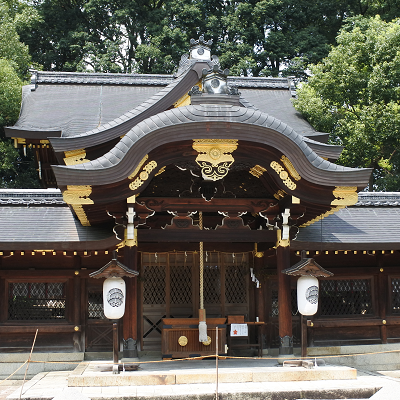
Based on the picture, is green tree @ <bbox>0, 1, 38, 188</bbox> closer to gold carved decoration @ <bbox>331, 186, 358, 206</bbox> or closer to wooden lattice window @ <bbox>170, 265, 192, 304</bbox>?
wooden lattice window @ <bbox>170, 265, 192, 304</bbox>

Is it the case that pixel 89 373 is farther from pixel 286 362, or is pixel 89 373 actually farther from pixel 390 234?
pixel 390 234

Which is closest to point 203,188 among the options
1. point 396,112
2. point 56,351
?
point 56,351

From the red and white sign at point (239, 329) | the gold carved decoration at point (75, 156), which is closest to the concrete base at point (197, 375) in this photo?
the red and white sign at point (239, 329)

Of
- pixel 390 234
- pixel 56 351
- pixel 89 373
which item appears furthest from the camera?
pixel 390 234

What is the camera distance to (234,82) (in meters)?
19.9

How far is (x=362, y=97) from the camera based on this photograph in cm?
2058

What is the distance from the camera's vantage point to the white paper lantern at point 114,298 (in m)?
8.74

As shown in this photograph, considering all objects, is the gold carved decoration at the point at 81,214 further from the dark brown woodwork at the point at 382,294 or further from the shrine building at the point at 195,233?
the dark brown woodwork at the point at 382,294

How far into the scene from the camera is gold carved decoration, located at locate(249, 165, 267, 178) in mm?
9770

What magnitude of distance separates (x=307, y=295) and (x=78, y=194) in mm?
4307

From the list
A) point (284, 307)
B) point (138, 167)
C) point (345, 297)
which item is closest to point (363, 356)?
point (345, 297)

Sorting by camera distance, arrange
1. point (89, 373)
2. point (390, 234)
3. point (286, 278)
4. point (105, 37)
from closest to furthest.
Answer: point (89, 373), point (286, 278), point (390, 234), point (105, 37)

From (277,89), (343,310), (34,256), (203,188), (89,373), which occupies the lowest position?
Result: (89,373)

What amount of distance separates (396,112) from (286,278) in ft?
38.9
